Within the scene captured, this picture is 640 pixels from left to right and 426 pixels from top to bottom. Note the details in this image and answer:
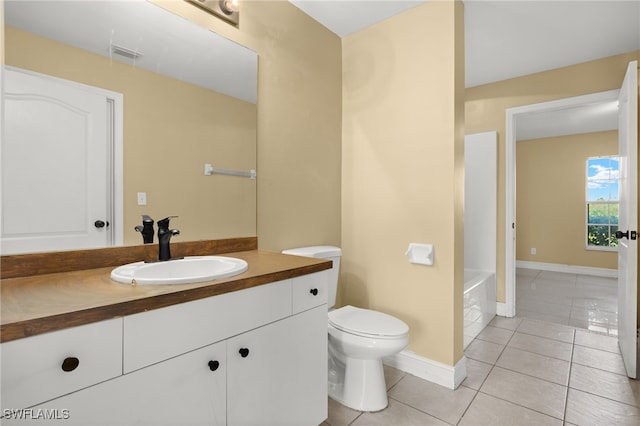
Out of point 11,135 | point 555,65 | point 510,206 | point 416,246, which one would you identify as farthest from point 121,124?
point 555,65

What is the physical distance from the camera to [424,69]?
2096 millimetres

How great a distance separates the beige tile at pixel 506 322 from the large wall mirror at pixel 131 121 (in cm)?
261

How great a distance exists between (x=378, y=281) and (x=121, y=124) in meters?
1.83

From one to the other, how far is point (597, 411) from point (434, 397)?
33.4 inches

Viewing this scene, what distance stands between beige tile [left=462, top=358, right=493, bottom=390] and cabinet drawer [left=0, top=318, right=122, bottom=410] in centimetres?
200

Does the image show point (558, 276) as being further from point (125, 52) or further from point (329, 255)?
point (125, 52)

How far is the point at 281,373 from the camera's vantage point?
129cm

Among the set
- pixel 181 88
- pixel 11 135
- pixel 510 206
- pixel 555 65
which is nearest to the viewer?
pixel 11 135

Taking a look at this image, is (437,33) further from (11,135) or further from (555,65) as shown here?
(11,135)

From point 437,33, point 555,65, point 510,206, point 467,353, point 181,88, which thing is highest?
point 555,65

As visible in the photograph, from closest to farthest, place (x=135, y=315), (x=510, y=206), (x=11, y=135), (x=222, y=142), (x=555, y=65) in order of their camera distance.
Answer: (x=135, y=315) → (x=11, y=135) → (x=222, y=142) → (x=555, y=65) → (x=510, y=206)

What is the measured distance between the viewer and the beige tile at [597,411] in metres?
1.67

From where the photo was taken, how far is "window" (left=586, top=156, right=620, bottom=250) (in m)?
5.30

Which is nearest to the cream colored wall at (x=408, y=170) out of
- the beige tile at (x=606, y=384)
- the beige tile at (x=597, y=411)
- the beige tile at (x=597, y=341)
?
the beige tile at (x=597, y=411)
